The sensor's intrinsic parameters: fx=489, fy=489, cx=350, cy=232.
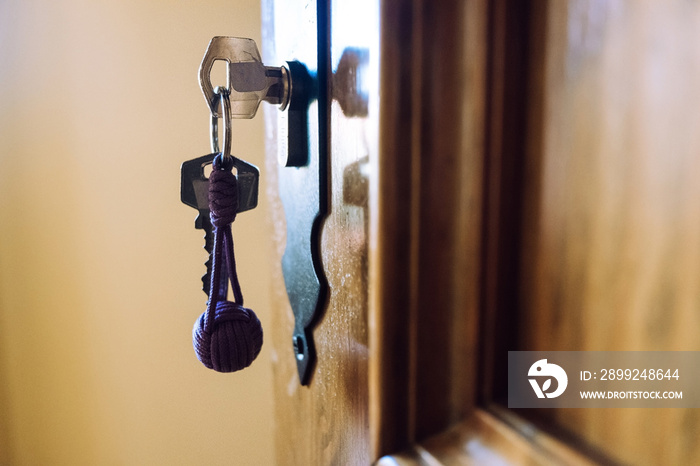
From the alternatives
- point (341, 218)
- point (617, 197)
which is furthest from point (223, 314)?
point (617, 197)

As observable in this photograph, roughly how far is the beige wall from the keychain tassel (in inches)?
18.0

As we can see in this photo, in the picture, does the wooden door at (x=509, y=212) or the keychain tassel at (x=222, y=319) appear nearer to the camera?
the wooden door at (x=509, y=212)

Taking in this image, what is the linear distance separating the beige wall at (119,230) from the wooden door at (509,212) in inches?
21.9

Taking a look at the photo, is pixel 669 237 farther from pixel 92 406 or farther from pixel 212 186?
pixel 92 406

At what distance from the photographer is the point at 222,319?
0.35 m

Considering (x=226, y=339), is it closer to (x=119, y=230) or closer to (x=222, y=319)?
(x=222, y=319)

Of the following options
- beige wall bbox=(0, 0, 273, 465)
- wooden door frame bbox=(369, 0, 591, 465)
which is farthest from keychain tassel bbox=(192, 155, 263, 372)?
beige wall bbox=(0, 0, 273, 465)

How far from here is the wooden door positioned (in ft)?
0.72

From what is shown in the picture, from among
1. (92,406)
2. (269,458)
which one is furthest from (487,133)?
(92,406)

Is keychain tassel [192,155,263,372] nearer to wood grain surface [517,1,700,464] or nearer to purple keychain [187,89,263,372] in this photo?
purple keychain [187,89,263,372]

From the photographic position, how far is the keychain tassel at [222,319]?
0.35 meters

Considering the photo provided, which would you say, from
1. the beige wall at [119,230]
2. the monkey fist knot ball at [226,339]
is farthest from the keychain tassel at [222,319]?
the beige wall at [119,230]

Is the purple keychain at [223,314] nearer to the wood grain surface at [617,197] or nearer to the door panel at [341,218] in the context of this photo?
the door panel at [341,218]

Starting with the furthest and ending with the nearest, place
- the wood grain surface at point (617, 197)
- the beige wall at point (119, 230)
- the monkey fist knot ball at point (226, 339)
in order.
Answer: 1. the beige wall at point (119, 230)
2. the monkey fist knot ball at point (226, 339)
3. the wood grain surface at point (617, 197)
